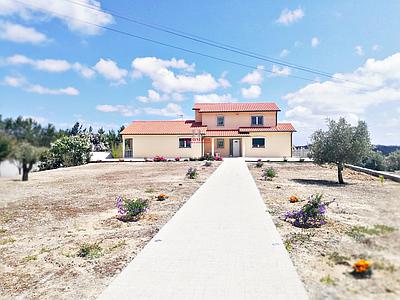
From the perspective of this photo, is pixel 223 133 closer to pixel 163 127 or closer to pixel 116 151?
pixel 163 127

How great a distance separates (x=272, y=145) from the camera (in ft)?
109

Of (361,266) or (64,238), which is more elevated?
(361,266)

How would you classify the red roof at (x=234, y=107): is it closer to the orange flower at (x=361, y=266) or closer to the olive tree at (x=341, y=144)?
the olive tree at (x=341, y=144)

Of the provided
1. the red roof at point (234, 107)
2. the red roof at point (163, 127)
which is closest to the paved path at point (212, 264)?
the red roof at point (163, 127)

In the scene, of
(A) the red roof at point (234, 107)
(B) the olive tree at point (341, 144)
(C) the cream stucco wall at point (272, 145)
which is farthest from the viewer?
(A) the red roof at point (234, 107)

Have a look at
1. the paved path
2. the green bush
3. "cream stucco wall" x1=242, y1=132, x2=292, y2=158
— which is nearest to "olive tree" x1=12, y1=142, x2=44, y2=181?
the green bush

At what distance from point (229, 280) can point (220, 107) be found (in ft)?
112

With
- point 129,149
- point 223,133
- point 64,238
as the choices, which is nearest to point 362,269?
point 64,238

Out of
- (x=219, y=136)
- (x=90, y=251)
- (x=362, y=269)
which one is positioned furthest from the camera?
(x=219, y=136)

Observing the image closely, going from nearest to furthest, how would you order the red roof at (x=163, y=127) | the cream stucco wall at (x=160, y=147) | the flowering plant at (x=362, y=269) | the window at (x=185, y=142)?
the flowering plant at (x=362, y=269)
the cream stucco wall at (x=160, y=147)
the window at (x=185, y=142)
the red roof at (x=163, y=127)

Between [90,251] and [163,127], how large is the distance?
30176mm

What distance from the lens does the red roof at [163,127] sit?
109ft

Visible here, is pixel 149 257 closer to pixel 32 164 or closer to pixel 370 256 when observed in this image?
pixel 32 164

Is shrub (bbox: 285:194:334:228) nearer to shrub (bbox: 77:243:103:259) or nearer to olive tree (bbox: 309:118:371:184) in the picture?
shrub (bbox: 77:243:103:259)
